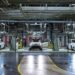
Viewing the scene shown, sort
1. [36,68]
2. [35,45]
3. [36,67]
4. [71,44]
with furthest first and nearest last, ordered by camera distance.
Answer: [71,44] < [35,45] < [36,67] < [36,68]

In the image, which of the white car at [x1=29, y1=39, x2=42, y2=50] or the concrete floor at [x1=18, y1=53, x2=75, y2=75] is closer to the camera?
the concrete floor at [x1=18, y1=53, x2=75, y2=75]

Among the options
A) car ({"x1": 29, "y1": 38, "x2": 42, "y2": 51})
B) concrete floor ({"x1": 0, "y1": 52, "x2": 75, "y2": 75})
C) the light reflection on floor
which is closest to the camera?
the light reflection on floor

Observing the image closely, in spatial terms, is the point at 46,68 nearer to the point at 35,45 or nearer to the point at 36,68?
the point at 36,68

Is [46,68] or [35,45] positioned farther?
[35,45]

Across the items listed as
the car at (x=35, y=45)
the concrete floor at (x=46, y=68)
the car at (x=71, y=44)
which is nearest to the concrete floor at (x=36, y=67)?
the concrete floor at (x=46, y=68)

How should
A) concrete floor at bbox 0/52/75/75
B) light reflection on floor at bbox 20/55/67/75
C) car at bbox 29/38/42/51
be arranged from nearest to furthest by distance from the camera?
1. light reflection on floor at bbox 20/55/67/75
2. concrete floor at bbox 0/52/75/75
3. car at bbox 29/38/42/51

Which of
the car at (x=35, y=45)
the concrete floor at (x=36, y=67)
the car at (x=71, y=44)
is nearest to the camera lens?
the concrete floor at (x=36, y=67)

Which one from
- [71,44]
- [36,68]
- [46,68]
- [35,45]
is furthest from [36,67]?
[71,44]

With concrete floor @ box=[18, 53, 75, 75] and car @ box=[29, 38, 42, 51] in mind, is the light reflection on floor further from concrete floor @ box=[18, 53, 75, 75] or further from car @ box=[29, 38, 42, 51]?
car @ box=[29, 38, 42, 51]

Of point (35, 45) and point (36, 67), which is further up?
point (35, 45)

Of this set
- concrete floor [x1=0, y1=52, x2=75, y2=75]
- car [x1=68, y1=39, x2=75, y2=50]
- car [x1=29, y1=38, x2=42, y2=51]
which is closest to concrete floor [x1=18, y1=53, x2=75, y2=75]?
concrete floor [x1=0, y1=52, x2=75, y2=75]

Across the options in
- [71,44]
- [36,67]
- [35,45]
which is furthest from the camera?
[71,44]

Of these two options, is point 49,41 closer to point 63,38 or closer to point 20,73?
point 63,38

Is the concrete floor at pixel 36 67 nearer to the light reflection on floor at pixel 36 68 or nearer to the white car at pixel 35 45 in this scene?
the light reflection on floor at pixel 36 68
